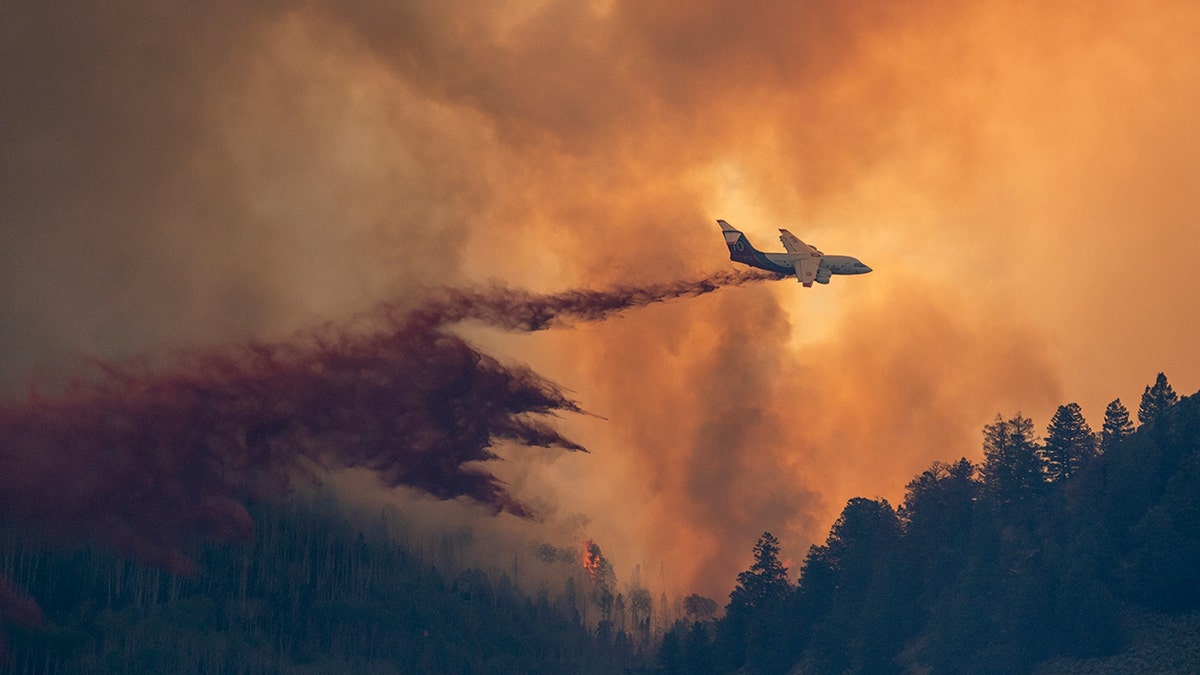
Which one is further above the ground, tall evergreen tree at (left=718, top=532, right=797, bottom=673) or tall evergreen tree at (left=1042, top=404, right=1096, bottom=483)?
tall evergreen tree at (left=1042, top=404, right=1096, bottom=483)

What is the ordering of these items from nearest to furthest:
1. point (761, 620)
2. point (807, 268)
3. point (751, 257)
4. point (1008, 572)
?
point (807, 268) < point (751, 257) < point (1008, 572) < point (761, 620)

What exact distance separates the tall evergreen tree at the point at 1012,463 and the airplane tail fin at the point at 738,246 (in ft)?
150

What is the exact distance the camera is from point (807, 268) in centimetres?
14775

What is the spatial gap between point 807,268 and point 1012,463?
151 ft

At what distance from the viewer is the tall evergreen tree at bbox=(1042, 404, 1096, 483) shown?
567 feet

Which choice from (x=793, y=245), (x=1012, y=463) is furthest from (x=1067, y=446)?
(x=793, y=245)

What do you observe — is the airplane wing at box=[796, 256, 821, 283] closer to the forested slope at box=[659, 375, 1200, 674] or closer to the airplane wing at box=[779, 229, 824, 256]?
the airplane wing at box=[779, 229, 824, 256]

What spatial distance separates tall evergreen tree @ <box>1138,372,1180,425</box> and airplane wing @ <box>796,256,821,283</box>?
44.3 meters

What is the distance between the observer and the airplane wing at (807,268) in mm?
147625

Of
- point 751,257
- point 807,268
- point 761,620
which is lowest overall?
point 761,620

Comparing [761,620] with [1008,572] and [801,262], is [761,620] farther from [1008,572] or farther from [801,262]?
[801,262]

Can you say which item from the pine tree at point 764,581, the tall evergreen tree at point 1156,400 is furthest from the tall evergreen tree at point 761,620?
the tall evergreen tree at point 1156,400

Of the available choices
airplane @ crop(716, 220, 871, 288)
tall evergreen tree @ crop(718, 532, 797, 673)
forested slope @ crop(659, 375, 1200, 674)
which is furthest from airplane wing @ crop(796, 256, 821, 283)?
tall evergreen tree @ crop(718, 532, 797, 673)

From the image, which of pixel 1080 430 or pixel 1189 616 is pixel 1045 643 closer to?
pixel 1189 616
